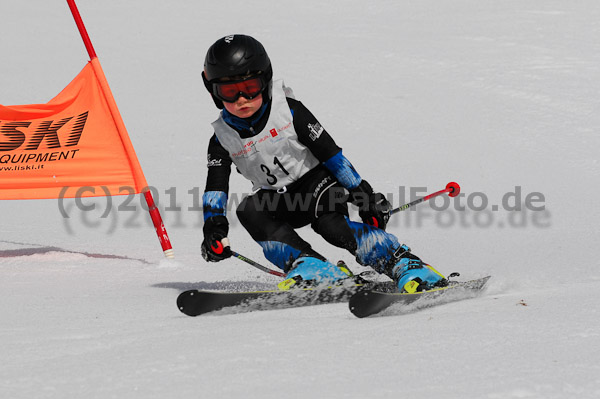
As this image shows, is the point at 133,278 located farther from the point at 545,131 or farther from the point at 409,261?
the point at 545,131

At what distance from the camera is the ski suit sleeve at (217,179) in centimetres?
506

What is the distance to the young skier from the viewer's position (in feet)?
15.6

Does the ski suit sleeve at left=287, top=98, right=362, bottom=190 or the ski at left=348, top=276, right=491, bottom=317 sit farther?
the ski suit sleeve at left=287, top=98, right=362, bottom=190

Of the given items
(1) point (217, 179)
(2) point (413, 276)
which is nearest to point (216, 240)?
(1) point (217, 179)

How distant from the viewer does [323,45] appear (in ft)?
44.5

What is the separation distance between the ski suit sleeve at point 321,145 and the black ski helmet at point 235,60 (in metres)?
0.29

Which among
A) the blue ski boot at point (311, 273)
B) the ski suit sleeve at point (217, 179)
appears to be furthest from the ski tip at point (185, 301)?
the ski suit sleeve at point (217, 179)

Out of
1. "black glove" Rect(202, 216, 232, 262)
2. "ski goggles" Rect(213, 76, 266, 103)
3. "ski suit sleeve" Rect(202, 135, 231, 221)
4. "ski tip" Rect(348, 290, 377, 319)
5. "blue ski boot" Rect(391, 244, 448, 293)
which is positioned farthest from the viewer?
"ski suit sleeve" Rect(202, 135, 231, 221)

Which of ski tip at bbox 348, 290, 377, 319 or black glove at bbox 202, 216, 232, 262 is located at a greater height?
black glove at bbox 202, 216, 232, 262

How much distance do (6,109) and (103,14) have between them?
9.49 metres

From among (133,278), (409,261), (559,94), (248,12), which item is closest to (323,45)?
(248,12)

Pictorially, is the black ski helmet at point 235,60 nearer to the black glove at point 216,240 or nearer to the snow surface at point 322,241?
the black glove at point 216,240

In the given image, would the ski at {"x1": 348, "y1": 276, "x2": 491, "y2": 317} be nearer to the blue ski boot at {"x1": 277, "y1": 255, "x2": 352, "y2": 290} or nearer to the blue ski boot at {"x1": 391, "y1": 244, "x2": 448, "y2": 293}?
the blue ski boot at {"x1": 391, "y1": 244, "x2": 448, "y2": 293}

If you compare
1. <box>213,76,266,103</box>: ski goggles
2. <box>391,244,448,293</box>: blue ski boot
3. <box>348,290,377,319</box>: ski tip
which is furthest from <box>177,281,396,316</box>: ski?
<box>213,76,266,103</box>: ski goggles
